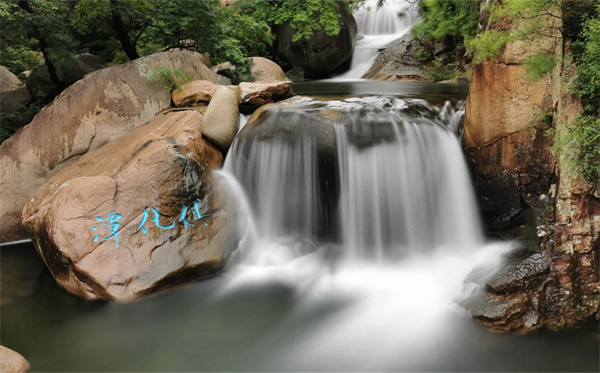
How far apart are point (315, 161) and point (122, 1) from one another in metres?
4.48

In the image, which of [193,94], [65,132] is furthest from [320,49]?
[65,132]

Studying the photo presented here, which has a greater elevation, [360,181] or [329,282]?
[360,181]

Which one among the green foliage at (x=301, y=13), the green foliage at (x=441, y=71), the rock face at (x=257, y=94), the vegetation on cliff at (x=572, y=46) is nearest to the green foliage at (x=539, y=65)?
the vegetation on cliff at (x=572, y=46)

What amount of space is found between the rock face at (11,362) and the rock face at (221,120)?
3.34m

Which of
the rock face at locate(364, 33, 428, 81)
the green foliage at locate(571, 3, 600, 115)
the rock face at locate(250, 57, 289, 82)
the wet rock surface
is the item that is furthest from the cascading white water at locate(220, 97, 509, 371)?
the rock face at locate(364, 33, 428, 81)

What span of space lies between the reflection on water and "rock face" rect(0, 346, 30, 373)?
0.30 ft

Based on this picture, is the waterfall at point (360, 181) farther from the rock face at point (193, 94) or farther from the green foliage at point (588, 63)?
the green foliage at point (588, 63)

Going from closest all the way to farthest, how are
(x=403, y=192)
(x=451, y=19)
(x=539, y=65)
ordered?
(x=539, y=65), (x=403, y=192), (x=451, y=19)

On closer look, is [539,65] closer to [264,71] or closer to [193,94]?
[193,94]

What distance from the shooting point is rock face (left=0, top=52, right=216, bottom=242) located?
6.00 metres

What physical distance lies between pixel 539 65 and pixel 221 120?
4.03m

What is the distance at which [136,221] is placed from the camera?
15.4 ft

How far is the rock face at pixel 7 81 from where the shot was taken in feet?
29.3

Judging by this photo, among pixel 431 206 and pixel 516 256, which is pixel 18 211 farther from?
pixel 516 256
